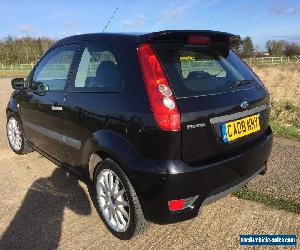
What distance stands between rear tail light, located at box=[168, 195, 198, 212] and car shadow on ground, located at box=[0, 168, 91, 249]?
1.11m

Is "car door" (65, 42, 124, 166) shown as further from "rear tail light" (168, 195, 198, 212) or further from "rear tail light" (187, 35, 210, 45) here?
"rear tail light" (168, 195, 198, 212)

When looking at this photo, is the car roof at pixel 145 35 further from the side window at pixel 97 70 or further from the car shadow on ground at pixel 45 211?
the car shadow on ground at pixel 45 211

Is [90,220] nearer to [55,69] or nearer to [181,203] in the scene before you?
[181,203]

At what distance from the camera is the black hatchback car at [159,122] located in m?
2.83

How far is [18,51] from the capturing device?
52594 millimetres

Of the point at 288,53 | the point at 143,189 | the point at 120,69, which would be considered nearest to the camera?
the point at 143,189

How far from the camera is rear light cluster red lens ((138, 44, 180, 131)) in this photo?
9.11ft

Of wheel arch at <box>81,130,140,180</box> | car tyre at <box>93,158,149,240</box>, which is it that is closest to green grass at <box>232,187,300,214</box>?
car tyre at <box>93,158,149,240</box>

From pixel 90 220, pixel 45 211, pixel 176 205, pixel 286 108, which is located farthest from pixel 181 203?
pixel 286 108

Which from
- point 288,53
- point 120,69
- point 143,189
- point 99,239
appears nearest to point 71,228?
point 99,239

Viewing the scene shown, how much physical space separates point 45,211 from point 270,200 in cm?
230

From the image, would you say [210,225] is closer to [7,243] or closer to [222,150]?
[222,150]

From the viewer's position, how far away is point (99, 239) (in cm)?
332

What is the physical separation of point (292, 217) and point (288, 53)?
209 feet
